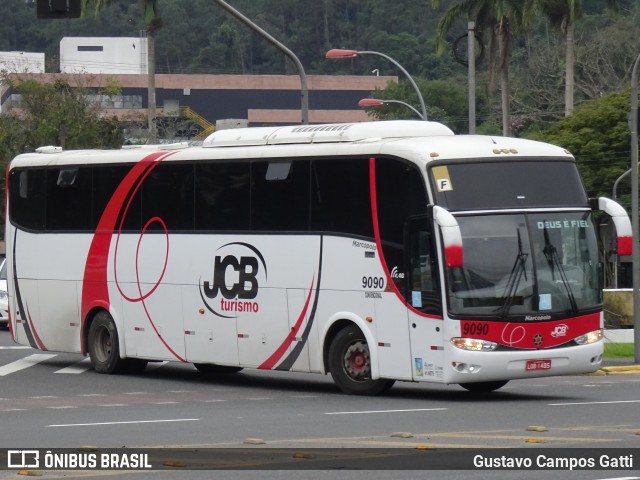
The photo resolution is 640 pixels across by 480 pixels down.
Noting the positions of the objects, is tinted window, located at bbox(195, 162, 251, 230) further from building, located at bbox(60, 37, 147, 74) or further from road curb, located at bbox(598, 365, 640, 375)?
building, located at bbox(60, 37, 147, 74)

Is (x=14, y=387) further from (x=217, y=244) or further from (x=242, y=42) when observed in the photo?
(x=242, y=42)

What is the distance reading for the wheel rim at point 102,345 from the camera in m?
23.6

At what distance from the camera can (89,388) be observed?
21250 millimetres

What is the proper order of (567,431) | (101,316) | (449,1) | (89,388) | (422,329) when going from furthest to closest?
(449,1), (101,316), (89,388), (422,329), (567,431)

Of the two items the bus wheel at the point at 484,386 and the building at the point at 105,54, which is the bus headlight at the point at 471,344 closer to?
the bus wheel at the point at 484,386

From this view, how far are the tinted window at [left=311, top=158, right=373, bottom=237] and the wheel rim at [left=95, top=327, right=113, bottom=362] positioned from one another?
5.13 meters

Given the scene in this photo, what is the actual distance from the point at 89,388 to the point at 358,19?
398ft

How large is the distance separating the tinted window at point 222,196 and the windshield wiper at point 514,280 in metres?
4.29

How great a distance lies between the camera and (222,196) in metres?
21.4

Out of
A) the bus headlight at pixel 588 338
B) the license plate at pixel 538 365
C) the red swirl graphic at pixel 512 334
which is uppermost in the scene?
the red swirl graphic at pixel 512 334

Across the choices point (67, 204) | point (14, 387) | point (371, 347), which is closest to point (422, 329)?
point (371, 347)

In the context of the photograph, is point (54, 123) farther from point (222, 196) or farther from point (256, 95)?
point (256, 95)

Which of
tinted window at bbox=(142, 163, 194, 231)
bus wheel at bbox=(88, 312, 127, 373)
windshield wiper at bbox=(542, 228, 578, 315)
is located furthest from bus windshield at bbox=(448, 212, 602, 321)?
bus wheel at bbox=(88, 312, 127, 373)

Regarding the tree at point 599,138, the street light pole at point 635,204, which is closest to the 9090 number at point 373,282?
the street light pole at point 635,204
